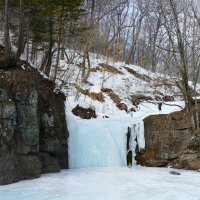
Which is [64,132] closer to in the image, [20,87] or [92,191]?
[20,87]

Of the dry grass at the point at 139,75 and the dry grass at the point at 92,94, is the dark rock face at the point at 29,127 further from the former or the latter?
the dry grass at the point at 139,75

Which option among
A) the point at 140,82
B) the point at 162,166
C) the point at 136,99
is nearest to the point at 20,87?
the point at 162,166

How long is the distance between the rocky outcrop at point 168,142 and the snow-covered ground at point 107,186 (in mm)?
1144

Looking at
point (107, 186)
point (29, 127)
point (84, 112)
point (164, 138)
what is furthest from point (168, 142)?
point (29, 127)

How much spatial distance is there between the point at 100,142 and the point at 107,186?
142 inches

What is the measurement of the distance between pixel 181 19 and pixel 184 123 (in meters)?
3.70

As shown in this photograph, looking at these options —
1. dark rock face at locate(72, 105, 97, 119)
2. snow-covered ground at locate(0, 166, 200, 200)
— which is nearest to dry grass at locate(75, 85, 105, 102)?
dark rock face at locate(72, 105, 97, 119)

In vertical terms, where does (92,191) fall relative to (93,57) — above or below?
below

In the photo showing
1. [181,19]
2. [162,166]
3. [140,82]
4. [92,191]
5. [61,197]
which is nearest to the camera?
[61,197]

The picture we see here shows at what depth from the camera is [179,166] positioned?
34.4ft

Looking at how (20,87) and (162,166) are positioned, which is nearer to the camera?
(20,87)

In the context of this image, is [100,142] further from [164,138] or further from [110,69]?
[110,69]

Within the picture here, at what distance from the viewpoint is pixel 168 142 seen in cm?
1127

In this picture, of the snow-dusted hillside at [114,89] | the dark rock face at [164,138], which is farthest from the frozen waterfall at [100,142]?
the snow-dusted hillside at [114,89]
